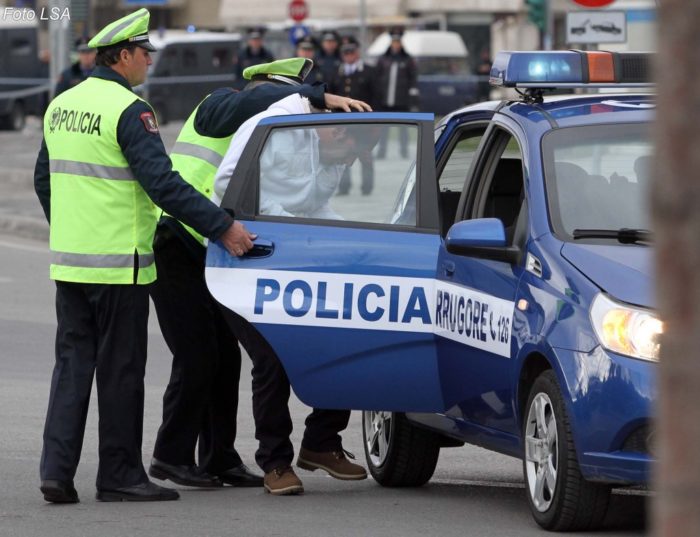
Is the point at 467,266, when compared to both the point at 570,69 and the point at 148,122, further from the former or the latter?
the point at 148,122

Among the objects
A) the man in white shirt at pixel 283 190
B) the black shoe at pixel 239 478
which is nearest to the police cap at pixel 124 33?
the man in white shirt at pixel 283 190

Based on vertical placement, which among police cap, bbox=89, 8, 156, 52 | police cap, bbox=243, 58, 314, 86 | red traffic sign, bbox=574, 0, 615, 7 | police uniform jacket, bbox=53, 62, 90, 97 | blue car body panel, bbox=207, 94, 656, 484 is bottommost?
blue car body panel, bbox=207, 94, 656, 484

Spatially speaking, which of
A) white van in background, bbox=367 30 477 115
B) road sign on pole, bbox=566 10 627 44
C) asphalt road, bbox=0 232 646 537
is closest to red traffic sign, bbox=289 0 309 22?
white van in background, bbox=367 30 477 115

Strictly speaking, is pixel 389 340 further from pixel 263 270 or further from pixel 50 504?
pixel 50 504

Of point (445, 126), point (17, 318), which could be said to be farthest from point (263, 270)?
point (17, 318)

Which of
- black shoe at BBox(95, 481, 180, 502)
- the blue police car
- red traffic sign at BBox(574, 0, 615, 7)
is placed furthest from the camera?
red traffic sign at BBox(574, 0, 615, 7)

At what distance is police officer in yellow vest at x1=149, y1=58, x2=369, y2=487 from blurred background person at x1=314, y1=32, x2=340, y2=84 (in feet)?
51.4

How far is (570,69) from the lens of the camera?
6020 mm

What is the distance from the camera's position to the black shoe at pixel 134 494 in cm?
589

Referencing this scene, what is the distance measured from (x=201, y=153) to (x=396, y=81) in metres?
16.0

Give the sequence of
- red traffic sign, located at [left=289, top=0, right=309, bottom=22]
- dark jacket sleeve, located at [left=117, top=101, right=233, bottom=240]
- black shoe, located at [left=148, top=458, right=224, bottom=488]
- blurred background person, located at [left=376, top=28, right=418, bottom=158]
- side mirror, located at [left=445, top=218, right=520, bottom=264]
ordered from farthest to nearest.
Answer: red traffic sign, located at [left=289, top=0, right=309, bottom=22] < blurred background person, located at [left=376, top=28, right=418, bottom=158] < black shoe, located at [left=148, top=458, right=224, bottom=488] < dark jacket sleeve, located at [left=117, top=101, right=233, bottom=240] < side mirror, located at [left=445, top=218, right=520, bottom=264]

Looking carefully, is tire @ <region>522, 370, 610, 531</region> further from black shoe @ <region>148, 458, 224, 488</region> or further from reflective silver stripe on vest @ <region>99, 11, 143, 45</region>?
reflective silver stripe on vest @ <region>99, 11, 143, 45</region>

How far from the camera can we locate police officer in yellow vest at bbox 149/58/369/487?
6172mm

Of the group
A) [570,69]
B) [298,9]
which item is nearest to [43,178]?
[570,69]
